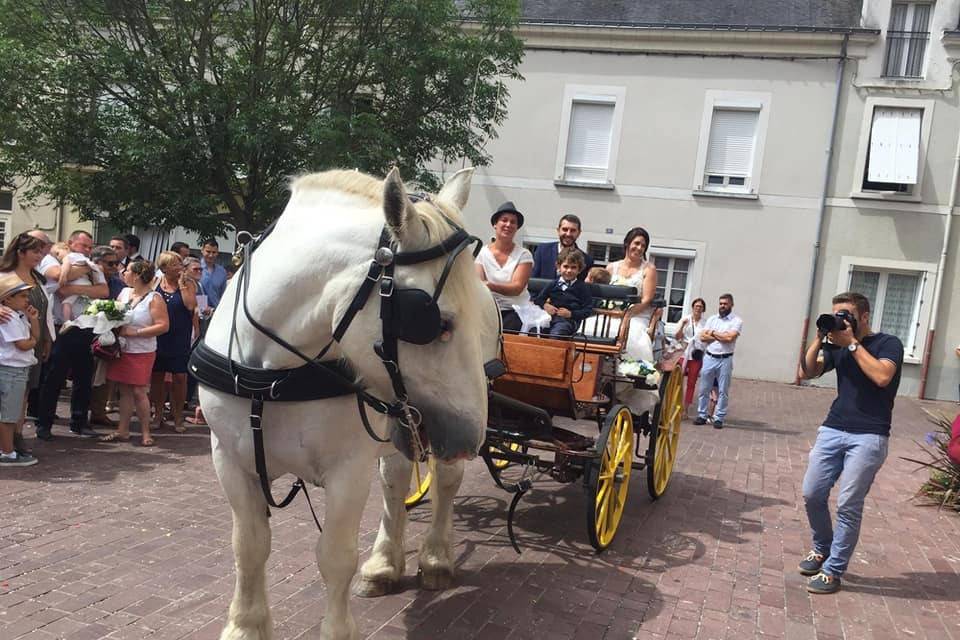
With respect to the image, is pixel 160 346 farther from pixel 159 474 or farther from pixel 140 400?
pixel 159 474

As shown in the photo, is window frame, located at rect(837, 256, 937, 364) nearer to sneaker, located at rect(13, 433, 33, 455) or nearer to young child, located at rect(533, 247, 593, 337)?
young child, located at rect(533, 247, 593, 337)

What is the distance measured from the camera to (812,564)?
4.52 metres

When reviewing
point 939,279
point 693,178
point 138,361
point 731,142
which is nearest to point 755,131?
point 731,142

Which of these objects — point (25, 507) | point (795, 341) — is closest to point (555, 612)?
point (25, 507)

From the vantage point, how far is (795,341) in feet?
51.8

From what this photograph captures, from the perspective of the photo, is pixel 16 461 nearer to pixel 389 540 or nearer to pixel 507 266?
pixel 389 540

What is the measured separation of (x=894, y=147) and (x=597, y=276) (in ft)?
42.4

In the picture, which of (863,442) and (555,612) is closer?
(555,612)

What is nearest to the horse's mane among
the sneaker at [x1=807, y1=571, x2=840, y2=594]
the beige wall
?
the sneaker at [x1=807, y1=571, x2=840, y2=594]

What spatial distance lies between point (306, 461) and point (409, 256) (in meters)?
0.92

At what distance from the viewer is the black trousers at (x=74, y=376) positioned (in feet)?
21.2

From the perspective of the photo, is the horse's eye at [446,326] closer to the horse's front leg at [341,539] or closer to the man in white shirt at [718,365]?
the horse's front leg at [341,539]

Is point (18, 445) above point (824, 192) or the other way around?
the other way around

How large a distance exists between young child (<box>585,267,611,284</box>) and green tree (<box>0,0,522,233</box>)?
5.12 meters
